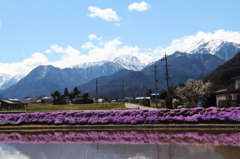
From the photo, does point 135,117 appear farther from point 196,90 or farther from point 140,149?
point 196,90

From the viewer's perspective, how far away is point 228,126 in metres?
27.8

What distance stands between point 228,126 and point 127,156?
15.3 meters

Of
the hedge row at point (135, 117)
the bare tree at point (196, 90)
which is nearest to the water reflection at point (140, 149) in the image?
the hedge row at point (135, 117)

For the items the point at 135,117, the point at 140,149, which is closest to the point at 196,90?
the point at 135,117

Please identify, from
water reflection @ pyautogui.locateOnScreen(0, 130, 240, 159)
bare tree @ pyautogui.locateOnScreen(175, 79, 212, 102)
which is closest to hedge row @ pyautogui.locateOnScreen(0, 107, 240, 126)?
water reflection @ pyautogui.locateOnScreen(0, 130, 240, 159)

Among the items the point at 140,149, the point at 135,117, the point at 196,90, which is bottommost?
the point at 140,149

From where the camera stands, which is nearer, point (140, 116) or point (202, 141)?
point (202, 141)

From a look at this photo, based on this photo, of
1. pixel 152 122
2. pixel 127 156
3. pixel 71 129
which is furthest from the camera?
pixel 71 129

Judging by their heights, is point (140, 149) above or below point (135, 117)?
below

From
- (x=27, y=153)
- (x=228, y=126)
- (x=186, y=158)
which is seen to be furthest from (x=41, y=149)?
(x=228, y=126)

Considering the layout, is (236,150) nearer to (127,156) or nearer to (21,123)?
(127,156)

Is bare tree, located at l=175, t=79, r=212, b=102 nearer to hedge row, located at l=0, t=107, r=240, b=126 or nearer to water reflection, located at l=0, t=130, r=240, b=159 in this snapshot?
hedge row, located at l=0, t=107, r=240, b=126

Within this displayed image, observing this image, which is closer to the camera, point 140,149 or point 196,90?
point 140,149

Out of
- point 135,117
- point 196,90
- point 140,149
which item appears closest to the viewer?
point 140,149
